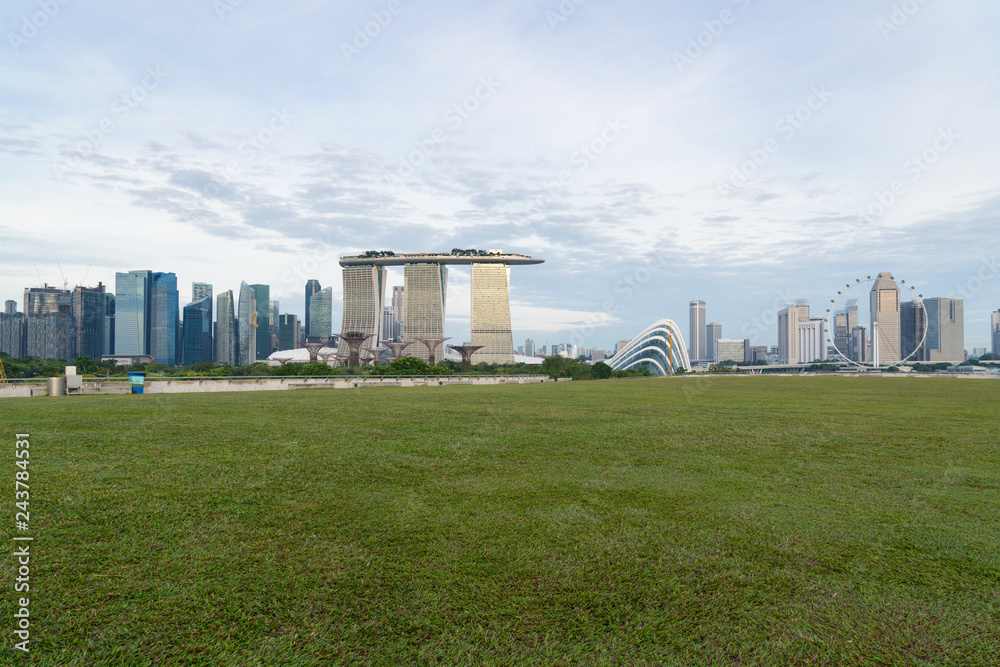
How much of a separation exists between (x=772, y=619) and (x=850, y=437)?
600cm

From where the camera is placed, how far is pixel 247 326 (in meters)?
163

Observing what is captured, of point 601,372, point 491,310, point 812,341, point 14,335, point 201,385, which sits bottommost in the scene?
point 601,372

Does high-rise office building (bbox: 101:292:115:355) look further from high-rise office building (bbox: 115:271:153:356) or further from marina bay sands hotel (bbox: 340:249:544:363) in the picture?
marina bay sands hotel (bbox: 340:249:544:363)

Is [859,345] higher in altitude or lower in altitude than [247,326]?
lower

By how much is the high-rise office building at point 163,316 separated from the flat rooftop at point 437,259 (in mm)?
46553

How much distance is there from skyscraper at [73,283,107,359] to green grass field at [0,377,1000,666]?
11830 centimetres

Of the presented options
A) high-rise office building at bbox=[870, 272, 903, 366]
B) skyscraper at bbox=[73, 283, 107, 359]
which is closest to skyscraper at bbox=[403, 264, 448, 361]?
skyscraper at bbox=[73, 283, 107, 359]

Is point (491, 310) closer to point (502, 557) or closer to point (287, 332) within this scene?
point (287, 332)

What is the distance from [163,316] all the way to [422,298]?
218ft

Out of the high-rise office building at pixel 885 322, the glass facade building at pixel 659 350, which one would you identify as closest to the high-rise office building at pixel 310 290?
the glass facade building at pixel 659 350

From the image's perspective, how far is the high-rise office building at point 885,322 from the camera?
3110 inches

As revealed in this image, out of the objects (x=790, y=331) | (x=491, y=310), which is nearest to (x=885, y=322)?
(x=790, y=331)

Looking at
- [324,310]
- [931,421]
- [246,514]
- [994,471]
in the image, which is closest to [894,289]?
[931,421]

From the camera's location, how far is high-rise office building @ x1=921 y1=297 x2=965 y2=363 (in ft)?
333
